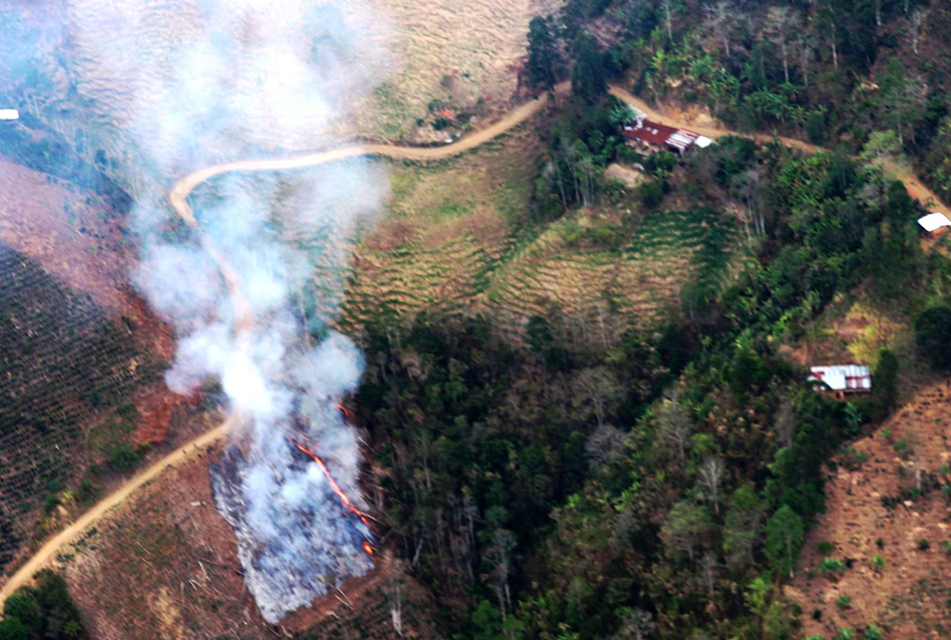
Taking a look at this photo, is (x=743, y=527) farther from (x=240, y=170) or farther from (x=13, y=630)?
(x=240, y=170)

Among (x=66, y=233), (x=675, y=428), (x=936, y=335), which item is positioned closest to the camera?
(x=936, y=335)

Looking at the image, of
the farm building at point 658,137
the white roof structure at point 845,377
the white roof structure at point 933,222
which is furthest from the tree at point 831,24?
the white roof structure at point 845,377

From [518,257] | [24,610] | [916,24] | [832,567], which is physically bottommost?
[24,610]

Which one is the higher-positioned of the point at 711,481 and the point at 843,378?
the point at 843,378

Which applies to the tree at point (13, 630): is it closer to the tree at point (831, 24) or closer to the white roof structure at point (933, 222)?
the white roof structure at point (933, 222)

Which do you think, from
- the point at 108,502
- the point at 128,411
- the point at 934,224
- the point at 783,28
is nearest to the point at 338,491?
the point at 108,502
